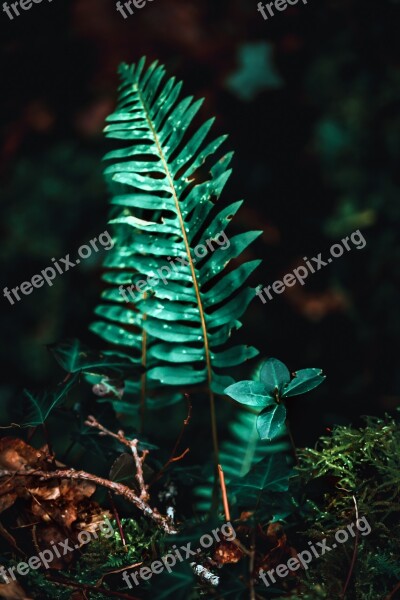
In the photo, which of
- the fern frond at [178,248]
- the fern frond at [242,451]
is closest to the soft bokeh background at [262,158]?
the fern frond at [242,451]

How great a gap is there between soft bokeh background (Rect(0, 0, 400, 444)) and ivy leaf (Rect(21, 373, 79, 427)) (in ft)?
3.37

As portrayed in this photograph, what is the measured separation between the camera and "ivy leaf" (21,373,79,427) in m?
1.01

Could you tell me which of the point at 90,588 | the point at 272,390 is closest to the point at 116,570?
the point at 90,588

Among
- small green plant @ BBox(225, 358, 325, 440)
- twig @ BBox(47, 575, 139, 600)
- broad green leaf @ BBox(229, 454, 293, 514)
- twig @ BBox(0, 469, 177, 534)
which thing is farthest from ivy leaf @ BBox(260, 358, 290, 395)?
twig @ BBox(47, 575, 139, 600)

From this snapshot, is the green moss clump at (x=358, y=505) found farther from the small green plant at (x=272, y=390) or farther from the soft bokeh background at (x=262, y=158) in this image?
the soft bokeh background at (x=262, y=158)

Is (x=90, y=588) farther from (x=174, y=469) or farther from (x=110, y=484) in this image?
(x=174, y=469)

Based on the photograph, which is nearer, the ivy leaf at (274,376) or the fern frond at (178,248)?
the ivy leaf at (274,376)

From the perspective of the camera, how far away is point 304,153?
2461mm

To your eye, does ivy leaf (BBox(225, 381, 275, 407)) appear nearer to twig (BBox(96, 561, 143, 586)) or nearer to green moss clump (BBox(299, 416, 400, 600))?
green moss clump (BBox(299, 416, 400, 600))

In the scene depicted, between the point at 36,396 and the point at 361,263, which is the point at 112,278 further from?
the point at 361,263

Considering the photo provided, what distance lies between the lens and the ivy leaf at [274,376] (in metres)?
0.98

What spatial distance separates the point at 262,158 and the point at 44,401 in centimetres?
167

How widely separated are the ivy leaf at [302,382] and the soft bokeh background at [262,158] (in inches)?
39.7

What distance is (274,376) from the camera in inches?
38.8
